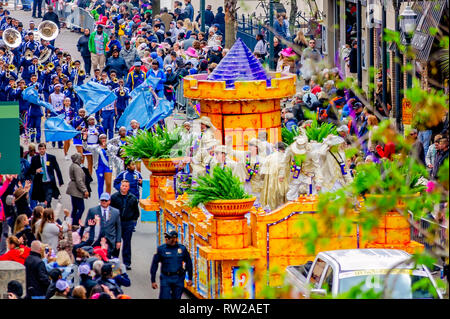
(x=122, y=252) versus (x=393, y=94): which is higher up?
(x=393, y=94)

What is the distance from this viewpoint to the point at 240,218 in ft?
58.2

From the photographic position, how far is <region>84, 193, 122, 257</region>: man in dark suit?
19.4m

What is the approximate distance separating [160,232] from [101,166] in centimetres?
416

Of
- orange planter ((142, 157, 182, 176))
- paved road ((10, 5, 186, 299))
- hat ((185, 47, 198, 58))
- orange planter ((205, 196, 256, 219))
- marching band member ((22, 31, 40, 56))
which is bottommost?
paved road ((10, 5, 186, 299))

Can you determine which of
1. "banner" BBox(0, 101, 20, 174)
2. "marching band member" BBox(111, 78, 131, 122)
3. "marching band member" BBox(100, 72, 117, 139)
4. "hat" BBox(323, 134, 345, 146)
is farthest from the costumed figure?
"marching band member" BBox(111, 78, 131, 122)

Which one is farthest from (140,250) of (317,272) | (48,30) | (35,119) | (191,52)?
(48,30)

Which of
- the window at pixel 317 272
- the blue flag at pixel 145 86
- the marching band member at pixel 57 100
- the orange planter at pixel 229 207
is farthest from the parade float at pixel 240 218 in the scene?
the marching band member at pixel 57 100

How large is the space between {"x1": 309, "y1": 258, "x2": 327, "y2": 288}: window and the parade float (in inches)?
9.1

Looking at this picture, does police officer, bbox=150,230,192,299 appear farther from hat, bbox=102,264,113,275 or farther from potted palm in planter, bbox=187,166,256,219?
hat, bbox=102,264,113,275

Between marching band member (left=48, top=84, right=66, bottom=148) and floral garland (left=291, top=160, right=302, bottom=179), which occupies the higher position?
marching band member (left=48, top=84, right=66, bottom=148)

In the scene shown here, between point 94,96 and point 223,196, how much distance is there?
13.4 meters

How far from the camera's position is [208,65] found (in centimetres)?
3562
